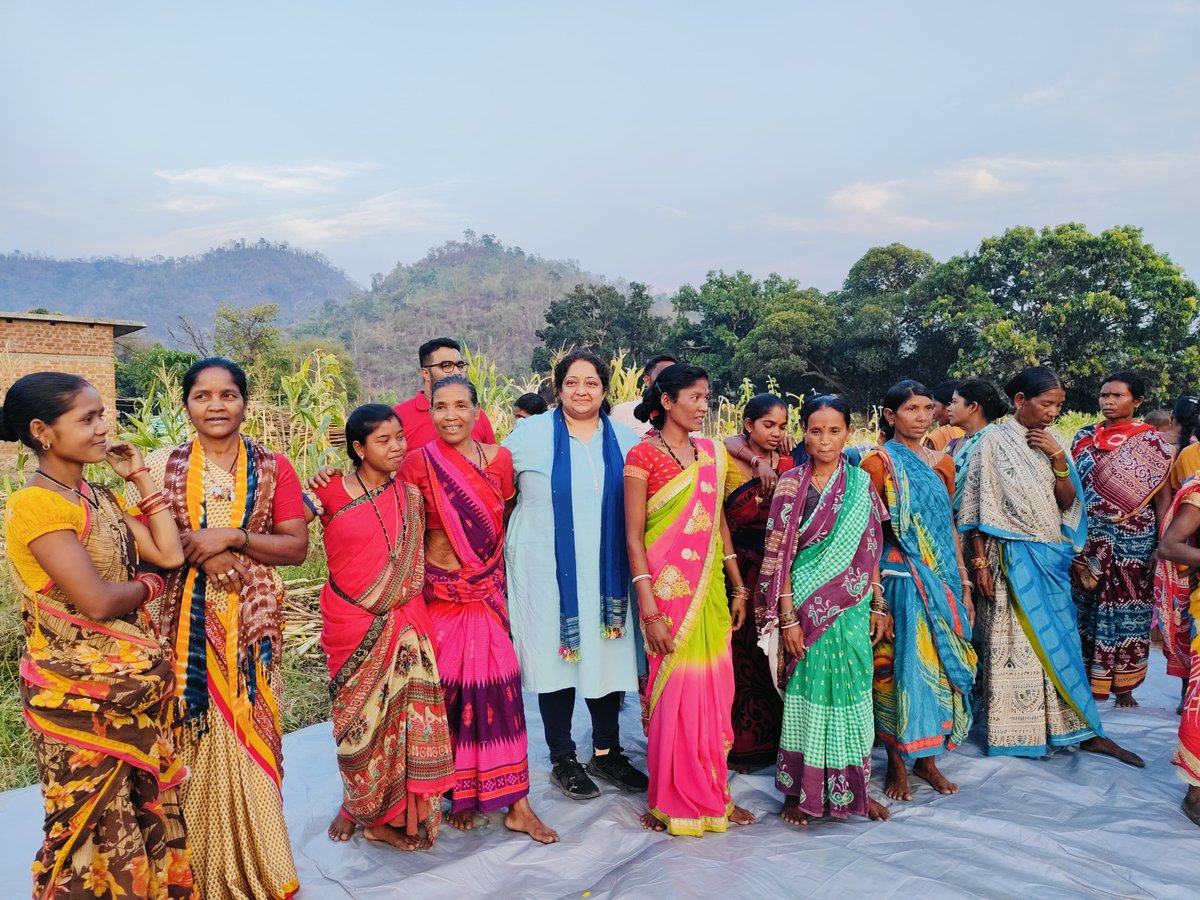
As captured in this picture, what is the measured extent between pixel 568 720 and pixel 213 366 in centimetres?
207

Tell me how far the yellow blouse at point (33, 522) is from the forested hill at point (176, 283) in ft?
394

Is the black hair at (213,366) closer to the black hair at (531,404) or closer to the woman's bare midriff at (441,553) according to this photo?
the woman's bare midriff at (441,553)

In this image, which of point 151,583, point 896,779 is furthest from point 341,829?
point 896,779

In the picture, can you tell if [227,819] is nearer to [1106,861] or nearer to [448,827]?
[448,827]

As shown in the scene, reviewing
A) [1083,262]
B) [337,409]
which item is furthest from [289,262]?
[337,409]

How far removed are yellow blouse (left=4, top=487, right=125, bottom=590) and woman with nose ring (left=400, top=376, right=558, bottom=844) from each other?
1.21 metres

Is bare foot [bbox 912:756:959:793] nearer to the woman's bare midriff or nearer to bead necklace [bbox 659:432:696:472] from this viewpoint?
bead necklace [bbox 659:432:696:472]

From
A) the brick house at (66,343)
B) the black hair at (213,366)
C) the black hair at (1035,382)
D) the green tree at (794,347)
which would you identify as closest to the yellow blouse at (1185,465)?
the black hair at (1035,382)

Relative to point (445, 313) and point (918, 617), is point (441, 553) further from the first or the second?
point (445, 313)

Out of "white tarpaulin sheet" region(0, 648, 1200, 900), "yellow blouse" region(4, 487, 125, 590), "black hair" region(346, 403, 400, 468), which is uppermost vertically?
"black hair" region(346, 403, 400, 468)

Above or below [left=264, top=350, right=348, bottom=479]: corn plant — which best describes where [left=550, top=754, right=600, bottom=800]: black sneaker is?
below

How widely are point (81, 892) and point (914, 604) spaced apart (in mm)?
3126

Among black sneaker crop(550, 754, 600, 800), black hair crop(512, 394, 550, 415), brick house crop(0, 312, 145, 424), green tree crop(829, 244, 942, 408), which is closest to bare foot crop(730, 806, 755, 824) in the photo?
black sneaker crop(550, 754, 600, 800)

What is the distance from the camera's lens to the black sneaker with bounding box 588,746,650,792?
11.5 ft
